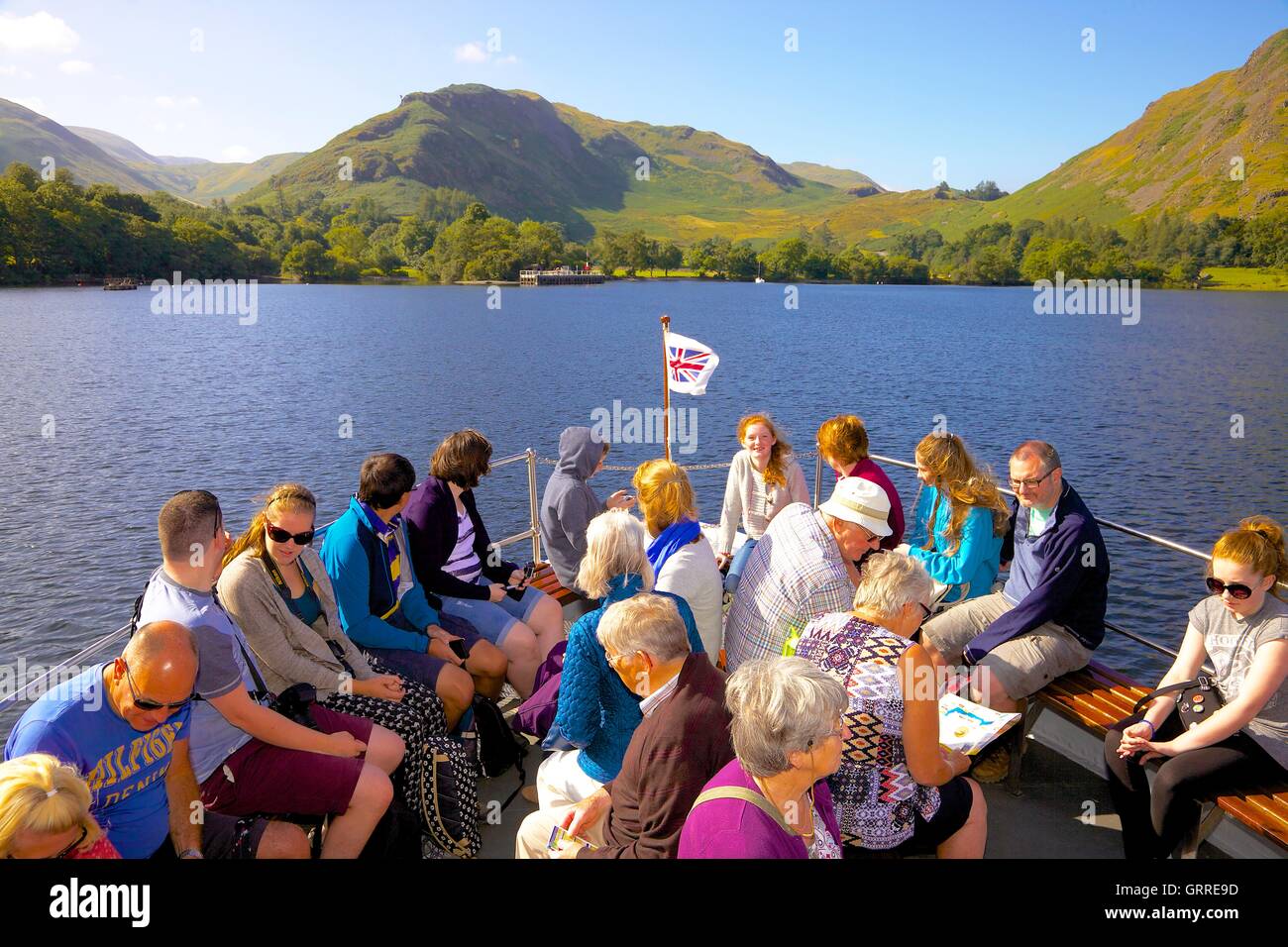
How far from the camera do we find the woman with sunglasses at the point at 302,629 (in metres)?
4.10

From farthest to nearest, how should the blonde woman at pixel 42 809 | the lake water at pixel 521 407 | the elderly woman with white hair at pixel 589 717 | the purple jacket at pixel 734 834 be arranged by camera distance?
the lake water at pixel 521 407 → the elderly woman with white hair at pixel 589 717 → the blonde woman at pixel 42 809 → the purple jacket at pixel 734 834

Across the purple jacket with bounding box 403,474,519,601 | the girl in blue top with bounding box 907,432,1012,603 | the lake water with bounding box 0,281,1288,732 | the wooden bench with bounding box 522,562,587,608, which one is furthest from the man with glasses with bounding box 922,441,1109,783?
the lake water with bounding box 0,281,1288,732

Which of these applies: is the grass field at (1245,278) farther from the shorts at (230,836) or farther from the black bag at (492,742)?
the shorts at (230,836)

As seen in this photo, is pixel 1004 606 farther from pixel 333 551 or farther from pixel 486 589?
pixel 333 551

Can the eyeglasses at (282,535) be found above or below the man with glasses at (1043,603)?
above

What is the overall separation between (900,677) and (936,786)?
62cm

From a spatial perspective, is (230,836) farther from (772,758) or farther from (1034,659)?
(1034,659)

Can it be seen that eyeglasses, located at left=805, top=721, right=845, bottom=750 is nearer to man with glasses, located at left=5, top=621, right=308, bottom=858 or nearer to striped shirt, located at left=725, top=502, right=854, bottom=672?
striped shirt, located at left=725, top=502, right=854, bottom=672

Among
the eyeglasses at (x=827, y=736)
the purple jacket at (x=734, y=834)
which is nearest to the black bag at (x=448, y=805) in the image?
the purple jacket at (x=734, y=834)

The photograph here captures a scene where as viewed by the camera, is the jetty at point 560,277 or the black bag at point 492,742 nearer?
the black bag at point 492,742

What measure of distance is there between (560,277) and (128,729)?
160 metres

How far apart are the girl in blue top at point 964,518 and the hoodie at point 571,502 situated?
2.29 metres

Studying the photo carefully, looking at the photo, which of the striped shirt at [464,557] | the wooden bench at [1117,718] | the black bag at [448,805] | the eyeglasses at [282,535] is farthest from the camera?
the striped shirt at [464,557]

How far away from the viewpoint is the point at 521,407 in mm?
37062
